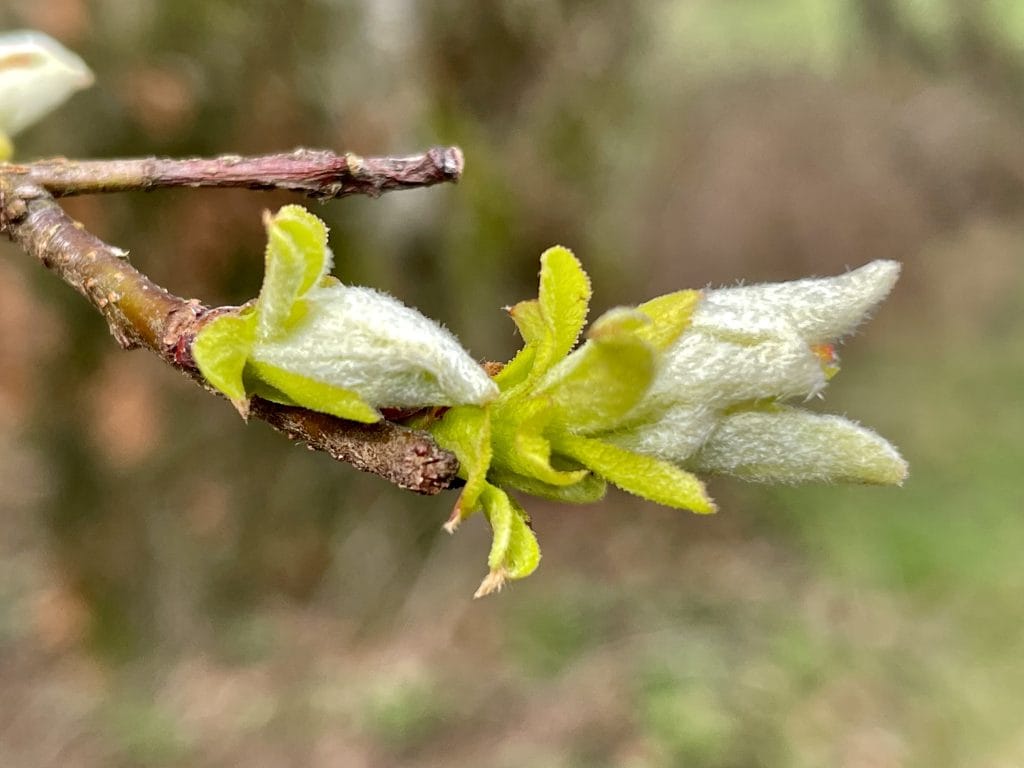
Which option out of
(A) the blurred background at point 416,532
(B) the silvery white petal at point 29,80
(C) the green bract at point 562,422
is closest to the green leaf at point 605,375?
(C) the green bract at point 562,422

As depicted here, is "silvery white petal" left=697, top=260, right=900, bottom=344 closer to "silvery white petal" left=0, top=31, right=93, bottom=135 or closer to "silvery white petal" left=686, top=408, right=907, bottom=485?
"silvery white petal" left=686, top=408, right=907, bottom=485

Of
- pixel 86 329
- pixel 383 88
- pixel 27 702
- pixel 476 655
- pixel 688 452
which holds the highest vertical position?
pixel 688 452

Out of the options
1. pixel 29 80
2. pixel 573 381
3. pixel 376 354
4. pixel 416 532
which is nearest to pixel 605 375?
pixel 573 381

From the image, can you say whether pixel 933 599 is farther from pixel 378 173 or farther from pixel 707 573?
pixel 378 173

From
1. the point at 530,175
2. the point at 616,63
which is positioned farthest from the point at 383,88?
the point at 616,63

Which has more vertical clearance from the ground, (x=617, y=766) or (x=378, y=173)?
(x=378, y=173)

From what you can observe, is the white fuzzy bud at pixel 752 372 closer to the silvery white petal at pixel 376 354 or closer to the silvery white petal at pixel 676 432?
the silvery white petal at pixel 676 432
